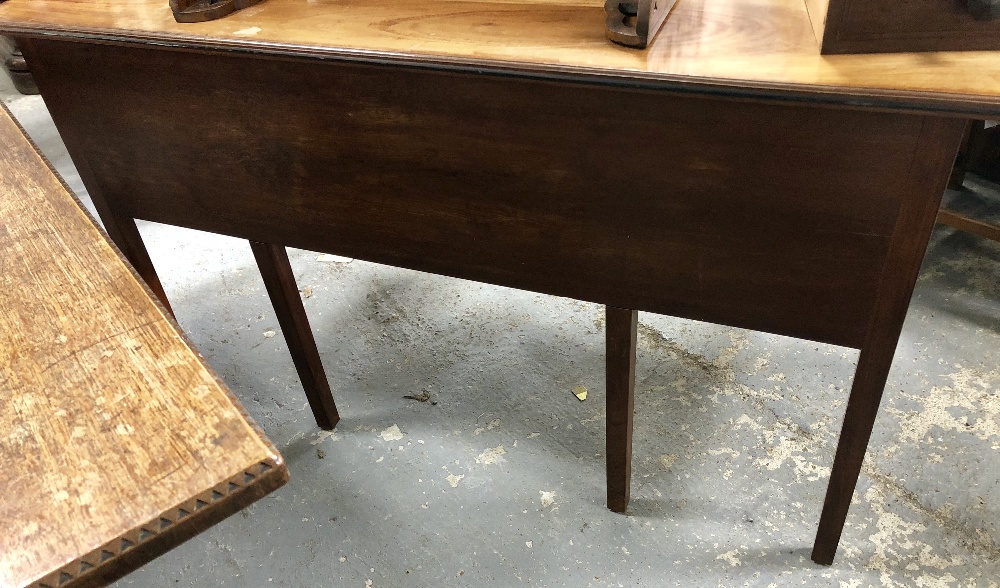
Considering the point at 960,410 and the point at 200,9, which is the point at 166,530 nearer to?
the point at 200,9

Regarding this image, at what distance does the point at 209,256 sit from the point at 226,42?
1.58 metres

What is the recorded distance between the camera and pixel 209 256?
2.57 meters

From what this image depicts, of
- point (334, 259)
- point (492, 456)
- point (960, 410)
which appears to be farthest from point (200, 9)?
point (960, 410)

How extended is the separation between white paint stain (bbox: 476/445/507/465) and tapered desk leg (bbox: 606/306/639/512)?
0.96ft

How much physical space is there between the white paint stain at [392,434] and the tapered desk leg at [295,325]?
137 millimetres

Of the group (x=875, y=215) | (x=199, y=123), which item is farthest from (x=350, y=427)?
(x=875, y=215)

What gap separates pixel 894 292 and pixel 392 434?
1.19 meters

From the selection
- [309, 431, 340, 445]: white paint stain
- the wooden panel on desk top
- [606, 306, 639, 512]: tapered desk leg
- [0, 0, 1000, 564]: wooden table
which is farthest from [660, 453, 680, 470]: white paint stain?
the wooden panel on desk top

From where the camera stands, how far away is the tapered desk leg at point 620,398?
4.09 ft

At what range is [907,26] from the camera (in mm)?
891

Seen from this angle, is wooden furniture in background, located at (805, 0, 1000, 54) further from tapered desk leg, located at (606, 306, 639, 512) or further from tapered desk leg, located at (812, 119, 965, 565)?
tapered desk leg, located at (606, 306, 639, 512)

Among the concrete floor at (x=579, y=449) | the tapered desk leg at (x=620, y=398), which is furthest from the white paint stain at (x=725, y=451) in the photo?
the tapered desk leg at (x=620, y=398)

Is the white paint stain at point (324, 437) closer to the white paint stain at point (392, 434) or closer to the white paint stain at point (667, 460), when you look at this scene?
the white paint stain at point (392, 434)

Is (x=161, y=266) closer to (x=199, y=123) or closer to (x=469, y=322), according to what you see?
(x=469, y=322)
